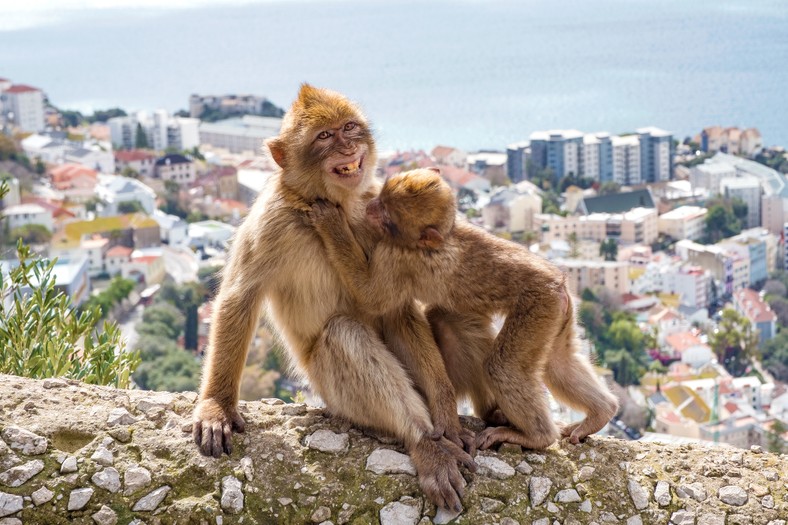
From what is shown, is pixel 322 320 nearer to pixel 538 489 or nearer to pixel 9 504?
pixel 538 489

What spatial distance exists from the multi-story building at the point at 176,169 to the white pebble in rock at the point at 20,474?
287ft

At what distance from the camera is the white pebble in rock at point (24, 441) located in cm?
361

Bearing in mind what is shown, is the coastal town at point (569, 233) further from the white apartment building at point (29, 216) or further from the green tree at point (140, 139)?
the green tree at point (140, 139)

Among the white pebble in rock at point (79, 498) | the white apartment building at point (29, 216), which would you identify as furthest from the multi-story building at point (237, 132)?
the white pebble in rock at point (79, 498)

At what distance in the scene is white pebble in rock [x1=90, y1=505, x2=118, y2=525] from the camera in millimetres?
3469

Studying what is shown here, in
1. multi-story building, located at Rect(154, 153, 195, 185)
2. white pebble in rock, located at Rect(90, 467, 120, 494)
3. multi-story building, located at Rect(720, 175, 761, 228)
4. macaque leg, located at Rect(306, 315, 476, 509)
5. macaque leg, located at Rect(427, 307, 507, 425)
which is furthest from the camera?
multi-story building, located at Rect(154, 153, 195, 185)

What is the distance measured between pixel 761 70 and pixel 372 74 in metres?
48.9

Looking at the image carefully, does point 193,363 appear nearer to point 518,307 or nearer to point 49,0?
point 518,307

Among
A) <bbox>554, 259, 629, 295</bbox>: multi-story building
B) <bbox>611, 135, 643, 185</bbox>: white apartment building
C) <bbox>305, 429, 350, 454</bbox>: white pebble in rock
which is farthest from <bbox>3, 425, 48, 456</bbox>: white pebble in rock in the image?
<bbox>611, 135, 643, 185</bbox>: white apartment building

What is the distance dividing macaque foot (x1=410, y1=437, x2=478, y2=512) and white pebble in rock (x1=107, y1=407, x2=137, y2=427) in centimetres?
101

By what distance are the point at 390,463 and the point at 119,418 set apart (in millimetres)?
973

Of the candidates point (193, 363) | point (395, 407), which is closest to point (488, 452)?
point (395, 407)

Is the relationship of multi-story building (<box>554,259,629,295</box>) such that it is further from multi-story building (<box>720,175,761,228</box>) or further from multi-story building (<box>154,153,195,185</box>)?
multi-story building (<box>154,153,195,185</box>)

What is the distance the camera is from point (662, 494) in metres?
3.70
